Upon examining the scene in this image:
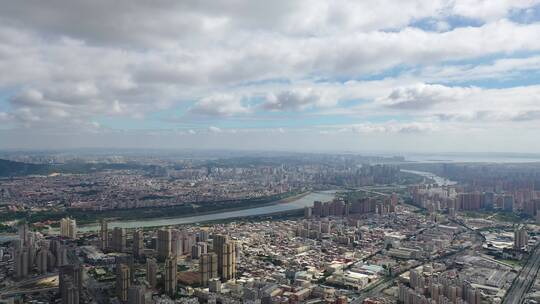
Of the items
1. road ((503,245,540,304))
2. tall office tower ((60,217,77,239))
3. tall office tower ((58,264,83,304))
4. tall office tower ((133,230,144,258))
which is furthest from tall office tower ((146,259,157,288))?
road ((503,245,540,304))

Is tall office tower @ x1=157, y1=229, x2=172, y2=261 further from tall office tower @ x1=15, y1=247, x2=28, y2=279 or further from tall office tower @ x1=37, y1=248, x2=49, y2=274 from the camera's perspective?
tall office tower @ x1=15, y1=247, x2=28, y2=279

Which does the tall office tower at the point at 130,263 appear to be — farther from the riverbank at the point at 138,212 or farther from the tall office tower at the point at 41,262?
the riverbank at the point at 138,212

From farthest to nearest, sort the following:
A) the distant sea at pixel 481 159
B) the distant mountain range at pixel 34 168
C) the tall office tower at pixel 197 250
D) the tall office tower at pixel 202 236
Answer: the distant sea at pixel 481 159 < the distant mountain range at pixel 34 168 < the tall office tower at pixel 202 236 < the tall office tower at pixel 197 250

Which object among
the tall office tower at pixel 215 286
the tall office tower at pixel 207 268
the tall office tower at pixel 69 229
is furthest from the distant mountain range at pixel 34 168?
the tall office tower at pixel 215 286

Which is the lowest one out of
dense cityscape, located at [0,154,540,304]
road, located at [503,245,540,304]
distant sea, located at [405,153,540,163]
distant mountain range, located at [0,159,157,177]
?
road, located at [503,245,540,304]

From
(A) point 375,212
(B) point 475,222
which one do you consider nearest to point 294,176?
(A) point 375,212

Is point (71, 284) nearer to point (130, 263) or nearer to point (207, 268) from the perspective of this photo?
point (130, 263)
